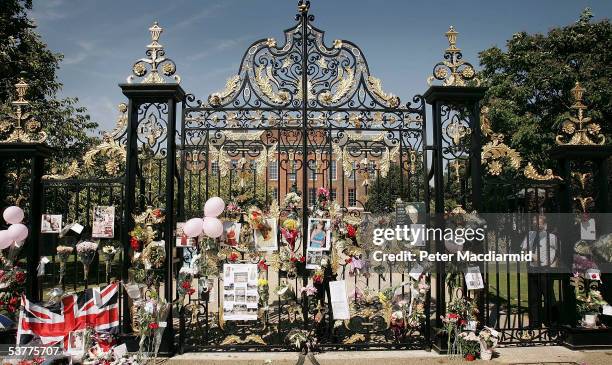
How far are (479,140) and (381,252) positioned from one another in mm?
2093

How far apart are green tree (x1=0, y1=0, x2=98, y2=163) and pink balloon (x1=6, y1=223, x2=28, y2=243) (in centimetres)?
494

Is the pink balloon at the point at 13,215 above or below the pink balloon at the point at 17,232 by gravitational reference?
above

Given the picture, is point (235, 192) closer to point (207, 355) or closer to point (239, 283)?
point (239, 283)

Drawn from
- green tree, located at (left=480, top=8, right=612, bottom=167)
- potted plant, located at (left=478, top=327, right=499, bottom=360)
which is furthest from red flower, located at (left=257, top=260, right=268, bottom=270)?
green tree, located at (left=480, top=8, right=612, bottom=167)

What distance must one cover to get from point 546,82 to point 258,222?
11.8 metres

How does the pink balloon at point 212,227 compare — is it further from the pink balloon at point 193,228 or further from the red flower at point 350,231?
the red flower at point 350,231

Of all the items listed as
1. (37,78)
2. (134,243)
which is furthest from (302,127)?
(37,78)

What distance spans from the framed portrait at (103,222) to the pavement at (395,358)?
1.90 m

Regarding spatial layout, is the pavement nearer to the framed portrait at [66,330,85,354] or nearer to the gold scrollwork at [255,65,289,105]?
the framed portrait at [66,330,85,354]

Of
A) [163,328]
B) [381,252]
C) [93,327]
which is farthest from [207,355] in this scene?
[381,252]

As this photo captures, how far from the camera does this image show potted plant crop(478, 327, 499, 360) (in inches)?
227

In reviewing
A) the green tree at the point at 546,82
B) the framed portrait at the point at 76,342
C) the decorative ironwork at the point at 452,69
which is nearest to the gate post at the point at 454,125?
the decorative ironwork at the point at 452,69

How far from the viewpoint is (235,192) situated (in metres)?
6.41

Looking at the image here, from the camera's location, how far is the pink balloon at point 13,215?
240 inches
